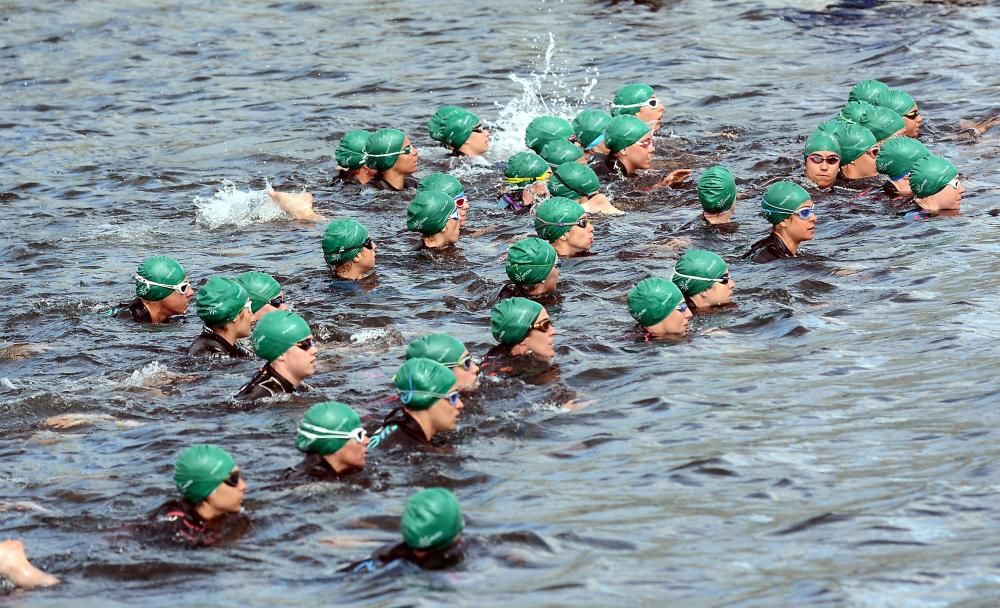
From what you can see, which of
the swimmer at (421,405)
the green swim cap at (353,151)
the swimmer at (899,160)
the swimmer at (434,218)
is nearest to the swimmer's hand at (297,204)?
the green swim cap at (353,151)

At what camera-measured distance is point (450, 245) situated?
683 inches

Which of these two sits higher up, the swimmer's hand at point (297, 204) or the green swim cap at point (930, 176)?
the green swim cap at point (930, 176)

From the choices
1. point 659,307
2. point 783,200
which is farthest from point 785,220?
point 659,307

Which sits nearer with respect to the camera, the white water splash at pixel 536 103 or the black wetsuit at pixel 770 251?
the black wetsuit at pixel 770 251

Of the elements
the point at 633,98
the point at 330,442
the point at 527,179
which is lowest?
the point at 527,179

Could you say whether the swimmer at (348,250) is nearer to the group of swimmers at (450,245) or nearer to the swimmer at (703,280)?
the group of swimmers at (450,245)

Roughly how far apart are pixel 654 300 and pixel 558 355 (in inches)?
42.0

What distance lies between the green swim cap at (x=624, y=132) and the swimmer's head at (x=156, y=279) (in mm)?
6754

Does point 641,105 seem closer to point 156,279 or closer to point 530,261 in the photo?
point 530,261

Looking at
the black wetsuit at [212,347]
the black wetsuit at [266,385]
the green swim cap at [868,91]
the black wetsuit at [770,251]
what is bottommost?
the black wetsuit at [770,251]

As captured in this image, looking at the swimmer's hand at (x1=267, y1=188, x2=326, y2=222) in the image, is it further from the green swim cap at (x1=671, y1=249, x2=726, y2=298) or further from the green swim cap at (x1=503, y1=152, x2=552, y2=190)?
the green swim cap at (x1=671, y1=249, x2=726, y2=298)

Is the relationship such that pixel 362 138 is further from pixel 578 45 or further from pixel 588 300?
pixel 578 45

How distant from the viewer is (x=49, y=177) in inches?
861

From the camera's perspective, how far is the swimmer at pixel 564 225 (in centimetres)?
1609
